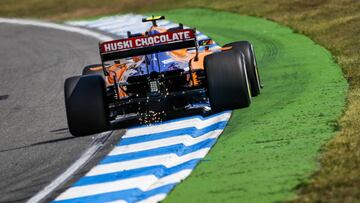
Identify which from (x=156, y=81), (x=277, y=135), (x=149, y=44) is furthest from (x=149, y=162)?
(x=149, y=44)

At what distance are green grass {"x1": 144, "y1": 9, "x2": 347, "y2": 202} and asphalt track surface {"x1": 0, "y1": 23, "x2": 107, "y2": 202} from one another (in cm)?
210

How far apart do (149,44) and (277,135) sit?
8.64ft

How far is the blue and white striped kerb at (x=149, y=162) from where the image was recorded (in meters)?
9.66

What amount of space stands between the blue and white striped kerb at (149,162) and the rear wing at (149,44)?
114 centimetres

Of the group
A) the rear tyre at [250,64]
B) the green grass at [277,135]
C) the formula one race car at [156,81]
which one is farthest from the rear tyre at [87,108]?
the rear tyre at [250,64]

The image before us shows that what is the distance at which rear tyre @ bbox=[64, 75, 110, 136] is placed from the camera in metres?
12.3

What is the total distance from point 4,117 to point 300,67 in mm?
5550

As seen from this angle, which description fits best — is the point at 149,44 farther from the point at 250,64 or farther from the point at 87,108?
the point at 250,64

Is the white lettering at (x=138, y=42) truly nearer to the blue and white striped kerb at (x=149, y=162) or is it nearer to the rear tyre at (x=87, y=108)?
the rear tyre at (x=87, y=108)

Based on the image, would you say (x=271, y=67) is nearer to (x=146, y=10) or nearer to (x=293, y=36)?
(x=293, y=36)

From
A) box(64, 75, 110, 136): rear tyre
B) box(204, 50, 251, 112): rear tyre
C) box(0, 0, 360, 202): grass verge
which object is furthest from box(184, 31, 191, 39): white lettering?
box(0, 0, 360, 202): grass verge

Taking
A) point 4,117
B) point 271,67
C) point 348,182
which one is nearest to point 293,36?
point 271,67

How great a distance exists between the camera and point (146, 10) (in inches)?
1379

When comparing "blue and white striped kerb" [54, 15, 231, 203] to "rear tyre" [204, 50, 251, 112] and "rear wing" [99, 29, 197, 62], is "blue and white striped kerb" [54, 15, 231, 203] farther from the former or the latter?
"rear wing" [99, 29, 197, 62]
